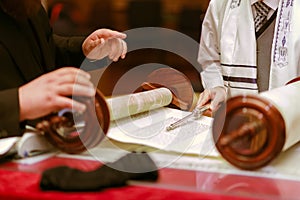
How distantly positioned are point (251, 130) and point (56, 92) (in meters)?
0.25

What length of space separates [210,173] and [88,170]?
0.16 meters

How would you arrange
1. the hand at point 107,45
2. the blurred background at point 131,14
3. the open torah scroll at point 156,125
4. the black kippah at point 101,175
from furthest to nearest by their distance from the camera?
the blurred background at point 131,14 < the hand at point 107,45 < the open torah scroll at point 156,125 < the black kippah at point 101,175

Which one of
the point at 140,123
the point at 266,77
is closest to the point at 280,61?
the point at 266,77

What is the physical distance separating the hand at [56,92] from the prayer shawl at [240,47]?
0.51 metres

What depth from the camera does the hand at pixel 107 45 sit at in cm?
91

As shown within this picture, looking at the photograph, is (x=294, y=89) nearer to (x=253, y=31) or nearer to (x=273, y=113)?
(x=273, y=113)

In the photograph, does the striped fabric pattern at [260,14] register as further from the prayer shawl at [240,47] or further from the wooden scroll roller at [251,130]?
the wooden scroll roller at [251,130]

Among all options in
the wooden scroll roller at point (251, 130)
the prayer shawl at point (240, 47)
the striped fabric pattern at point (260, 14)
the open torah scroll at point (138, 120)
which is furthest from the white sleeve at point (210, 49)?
the wooden scroll roller at point (251, 130)

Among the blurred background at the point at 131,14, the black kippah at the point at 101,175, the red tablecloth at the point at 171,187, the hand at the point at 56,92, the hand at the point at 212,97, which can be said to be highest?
the hand at the point at 56,92

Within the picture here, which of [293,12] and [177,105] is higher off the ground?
[293,12]

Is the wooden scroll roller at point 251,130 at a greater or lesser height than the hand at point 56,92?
lesser

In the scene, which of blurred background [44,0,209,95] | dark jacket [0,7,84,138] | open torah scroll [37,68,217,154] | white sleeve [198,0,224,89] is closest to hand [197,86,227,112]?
open torah scroll [37,68,217,154]

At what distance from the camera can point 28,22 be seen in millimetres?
933

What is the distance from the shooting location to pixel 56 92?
63 centimetres
